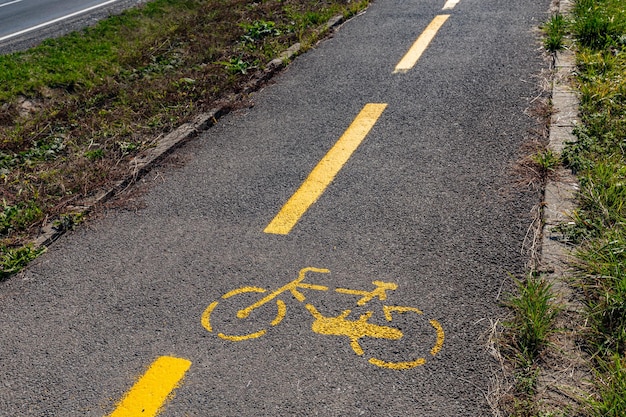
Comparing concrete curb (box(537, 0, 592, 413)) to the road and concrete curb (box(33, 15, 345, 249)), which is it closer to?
concrete curb (box(33, 15, 345, 249))

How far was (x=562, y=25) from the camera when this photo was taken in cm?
707

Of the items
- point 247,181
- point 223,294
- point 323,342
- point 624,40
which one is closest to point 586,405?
point 323,342

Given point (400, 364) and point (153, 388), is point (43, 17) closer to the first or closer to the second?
point (153, 388)

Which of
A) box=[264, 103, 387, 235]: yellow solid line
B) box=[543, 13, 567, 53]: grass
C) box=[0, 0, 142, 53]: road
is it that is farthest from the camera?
box=[0, 0, 142, 53]: road

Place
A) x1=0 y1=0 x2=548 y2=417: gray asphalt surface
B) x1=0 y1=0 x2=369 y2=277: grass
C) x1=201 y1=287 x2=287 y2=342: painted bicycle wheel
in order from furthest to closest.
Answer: x1=0 y1=0 x2=369 y2=277: grass < x1=201 y1=287 x2=287 y2=342: painted bicycle wheel < x1=0 y1=0 x2=548 y2=417: gray asphalt surface

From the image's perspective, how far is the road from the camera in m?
9.73

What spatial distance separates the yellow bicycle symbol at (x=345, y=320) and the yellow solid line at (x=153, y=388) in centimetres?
29

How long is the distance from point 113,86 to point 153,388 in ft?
16.0

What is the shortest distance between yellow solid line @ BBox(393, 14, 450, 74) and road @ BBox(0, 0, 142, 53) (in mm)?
5758

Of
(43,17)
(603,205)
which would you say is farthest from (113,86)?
(43,17)

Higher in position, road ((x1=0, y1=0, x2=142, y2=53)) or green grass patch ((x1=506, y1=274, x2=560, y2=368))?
road ((x1=0, y1=0, x2=142, y2=53))

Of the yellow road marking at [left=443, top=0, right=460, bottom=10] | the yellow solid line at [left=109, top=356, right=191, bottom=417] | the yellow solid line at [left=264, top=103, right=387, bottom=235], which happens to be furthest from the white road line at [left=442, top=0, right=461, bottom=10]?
the yellow solid line at [left=109, top=356, right=191, bottom=417]

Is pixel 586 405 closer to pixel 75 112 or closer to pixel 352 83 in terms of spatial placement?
pixel 352 83

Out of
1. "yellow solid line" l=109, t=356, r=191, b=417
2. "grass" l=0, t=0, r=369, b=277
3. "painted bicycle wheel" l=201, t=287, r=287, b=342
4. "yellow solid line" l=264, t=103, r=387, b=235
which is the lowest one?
"yellow solid line" l=264, t=103, r=387, b=235
